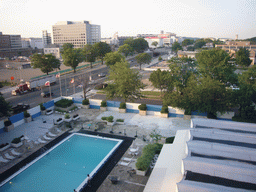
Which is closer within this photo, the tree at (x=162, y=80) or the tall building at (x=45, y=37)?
the tree at (x=162, y=80)

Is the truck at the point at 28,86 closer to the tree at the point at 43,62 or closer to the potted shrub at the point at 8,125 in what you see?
the tree at the point at 43,62

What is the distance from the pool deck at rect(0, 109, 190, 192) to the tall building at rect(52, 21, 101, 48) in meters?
127

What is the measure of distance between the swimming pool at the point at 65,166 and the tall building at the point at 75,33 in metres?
134

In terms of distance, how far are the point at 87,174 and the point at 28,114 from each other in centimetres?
1485

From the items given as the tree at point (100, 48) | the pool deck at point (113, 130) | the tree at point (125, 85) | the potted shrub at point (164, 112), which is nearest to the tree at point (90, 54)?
the tree at point (100, 48)

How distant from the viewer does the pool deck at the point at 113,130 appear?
48.6 ft

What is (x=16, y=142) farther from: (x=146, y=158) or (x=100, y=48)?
(x=100, y=48)

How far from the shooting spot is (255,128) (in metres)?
16.1

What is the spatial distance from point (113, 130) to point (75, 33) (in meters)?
141

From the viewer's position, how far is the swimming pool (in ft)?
48.7

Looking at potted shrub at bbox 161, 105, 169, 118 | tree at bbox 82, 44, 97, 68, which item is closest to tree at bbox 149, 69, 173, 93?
potted shrub at bbox 161, 105, 169, 118

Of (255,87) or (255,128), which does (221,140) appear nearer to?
(255,128)

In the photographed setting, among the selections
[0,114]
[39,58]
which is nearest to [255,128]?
[0,114]

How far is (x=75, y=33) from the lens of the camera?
14925 cm
